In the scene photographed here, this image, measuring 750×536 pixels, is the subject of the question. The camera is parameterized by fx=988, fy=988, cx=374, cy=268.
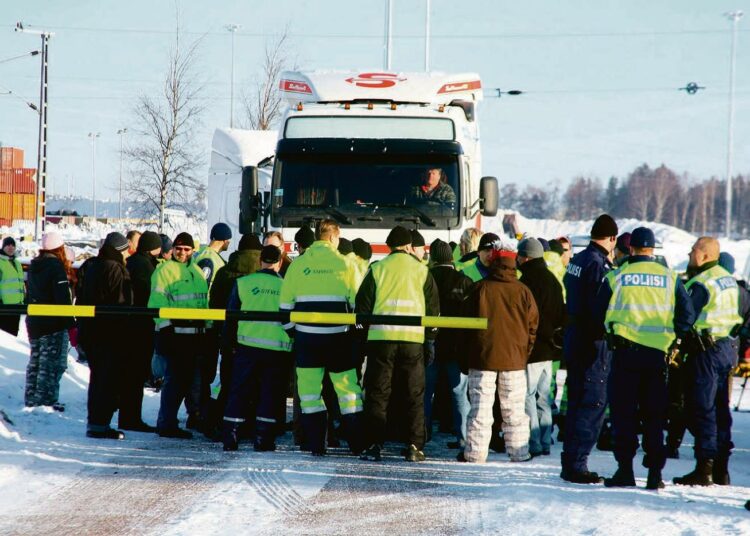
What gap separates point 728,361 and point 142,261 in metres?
6.16

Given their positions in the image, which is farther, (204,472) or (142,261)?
(142,261)

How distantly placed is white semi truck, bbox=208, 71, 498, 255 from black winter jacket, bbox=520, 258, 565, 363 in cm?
265

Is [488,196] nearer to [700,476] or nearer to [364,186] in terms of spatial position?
[364,186]

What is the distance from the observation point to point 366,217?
1171cm

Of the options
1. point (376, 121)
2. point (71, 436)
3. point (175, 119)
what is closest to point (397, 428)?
point (71, 436)

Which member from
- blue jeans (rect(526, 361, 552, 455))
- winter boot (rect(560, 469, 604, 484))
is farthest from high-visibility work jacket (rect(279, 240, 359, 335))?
winter boot (rect(560, 469, 604, 484))

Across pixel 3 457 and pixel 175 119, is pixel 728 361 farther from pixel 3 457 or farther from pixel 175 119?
pixel 175 119

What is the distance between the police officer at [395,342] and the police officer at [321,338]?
21 cm

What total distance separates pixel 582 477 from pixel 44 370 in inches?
230

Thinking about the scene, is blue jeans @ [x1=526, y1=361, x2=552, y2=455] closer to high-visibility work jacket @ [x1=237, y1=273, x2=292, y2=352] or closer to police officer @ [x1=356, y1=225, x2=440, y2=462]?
police officer @ [x1=356, y1=225, x2=440, y2=462]

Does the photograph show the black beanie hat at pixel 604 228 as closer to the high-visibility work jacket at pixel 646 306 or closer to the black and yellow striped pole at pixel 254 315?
the high-visibility work jacket at pixel 646 306

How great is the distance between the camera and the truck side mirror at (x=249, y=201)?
1203 cm

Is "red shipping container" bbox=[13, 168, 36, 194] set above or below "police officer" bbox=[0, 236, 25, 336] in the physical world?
above

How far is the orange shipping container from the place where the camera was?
3329 inches
